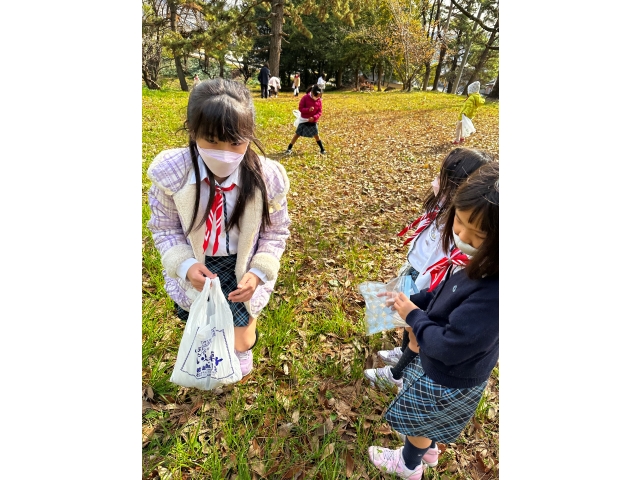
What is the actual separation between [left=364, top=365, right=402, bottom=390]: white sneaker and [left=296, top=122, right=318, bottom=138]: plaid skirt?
389cm

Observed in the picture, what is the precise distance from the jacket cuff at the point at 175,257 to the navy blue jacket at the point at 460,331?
90 centimetres

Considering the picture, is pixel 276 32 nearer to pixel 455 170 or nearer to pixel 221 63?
pixel 221 63

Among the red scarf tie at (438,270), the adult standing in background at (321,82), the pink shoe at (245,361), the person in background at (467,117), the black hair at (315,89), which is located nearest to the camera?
the red scarf tie at (438,270)

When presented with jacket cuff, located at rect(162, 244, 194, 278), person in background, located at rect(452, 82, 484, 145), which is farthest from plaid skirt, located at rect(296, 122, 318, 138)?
jacket cuff, located at rect(162, 244, 194, 278)

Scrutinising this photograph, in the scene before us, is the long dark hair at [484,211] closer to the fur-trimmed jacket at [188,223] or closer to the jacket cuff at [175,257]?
the fur-trimmed jacket at [188,223]

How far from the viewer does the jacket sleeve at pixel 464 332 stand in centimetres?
94

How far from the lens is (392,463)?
5.02ft

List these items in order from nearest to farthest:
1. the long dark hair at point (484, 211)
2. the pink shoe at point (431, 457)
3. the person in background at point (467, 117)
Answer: the long dark hair at point (484, 211) → the pink shoe at point (431, 457) → the person in background at point (467, 117)

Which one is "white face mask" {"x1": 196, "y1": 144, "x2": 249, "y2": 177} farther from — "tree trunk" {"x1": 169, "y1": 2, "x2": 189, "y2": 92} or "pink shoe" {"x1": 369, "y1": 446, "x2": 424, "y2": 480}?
"pink shoe" {"x1": 369, "y1": 446, "x2": 424, "y2": 480}

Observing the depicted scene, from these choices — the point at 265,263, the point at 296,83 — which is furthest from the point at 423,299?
the point at 296,83

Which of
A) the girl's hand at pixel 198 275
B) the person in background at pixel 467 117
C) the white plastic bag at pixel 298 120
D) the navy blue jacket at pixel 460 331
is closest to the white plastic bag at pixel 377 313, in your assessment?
the navy blue jacket at pixel 460 331

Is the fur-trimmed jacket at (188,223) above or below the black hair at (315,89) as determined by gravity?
below

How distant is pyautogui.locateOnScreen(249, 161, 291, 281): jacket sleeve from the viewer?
146 centimetres

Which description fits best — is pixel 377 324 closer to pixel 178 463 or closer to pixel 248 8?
pixel 178 463
